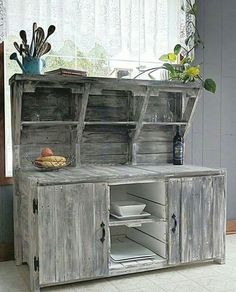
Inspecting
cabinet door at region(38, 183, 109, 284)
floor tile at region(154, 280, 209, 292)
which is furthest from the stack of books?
floor tile at region(154, 280, 209, 292)

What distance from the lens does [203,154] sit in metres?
3.99

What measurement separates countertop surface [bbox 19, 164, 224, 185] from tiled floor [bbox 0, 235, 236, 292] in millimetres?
697

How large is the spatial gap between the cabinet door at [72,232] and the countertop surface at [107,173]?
0.05m

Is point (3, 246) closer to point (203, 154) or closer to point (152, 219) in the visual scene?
point (152, 219)

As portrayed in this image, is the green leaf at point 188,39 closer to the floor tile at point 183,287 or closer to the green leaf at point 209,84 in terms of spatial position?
the green leaf at point 209,84

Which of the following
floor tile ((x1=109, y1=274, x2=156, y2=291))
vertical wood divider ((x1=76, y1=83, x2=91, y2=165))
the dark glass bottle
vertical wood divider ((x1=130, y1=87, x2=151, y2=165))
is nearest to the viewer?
floor tile ((x1=109, y1=274, x2=156, y2=291))

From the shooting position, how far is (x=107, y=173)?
2.92m

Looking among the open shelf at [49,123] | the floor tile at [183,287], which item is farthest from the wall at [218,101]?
the floor tile at [183,287]

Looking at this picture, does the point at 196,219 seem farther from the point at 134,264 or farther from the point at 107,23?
the point at 107,23

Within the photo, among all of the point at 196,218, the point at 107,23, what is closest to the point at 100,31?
the point at 107,23

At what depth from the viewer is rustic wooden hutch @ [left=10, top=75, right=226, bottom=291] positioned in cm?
272

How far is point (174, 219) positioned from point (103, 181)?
63 cm

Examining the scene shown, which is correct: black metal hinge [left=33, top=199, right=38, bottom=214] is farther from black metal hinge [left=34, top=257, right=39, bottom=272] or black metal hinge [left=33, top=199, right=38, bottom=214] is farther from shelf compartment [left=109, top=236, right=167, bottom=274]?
shelf compartment [left=109, top=236, right=167, bottom=274]

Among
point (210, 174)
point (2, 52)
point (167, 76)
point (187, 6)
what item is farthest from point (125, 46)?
point (210, 174)
